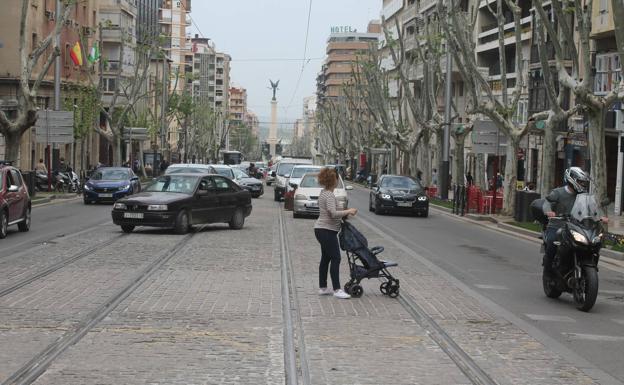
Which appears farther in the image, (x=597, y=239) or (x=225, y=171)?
(x=225, y=171)

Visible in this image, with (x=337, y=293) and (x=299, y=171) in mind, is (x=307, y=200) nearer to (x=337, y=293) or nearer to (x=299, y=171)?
(x=299, y=171)

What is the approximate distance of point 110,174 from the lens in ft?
127

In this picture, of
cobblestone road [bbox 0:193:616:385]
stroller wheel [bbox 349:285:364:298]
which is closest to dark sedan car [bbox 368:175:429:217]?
cobblestone road [bbox 0:193:616:385]

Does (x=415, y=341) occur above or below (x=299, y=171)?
below

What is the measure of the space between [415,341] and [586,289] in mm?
3505

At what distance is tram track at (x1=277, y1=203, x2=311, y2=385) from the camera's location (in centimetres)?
751

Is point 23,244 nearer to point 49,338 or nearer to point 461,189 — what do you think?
point 49,338

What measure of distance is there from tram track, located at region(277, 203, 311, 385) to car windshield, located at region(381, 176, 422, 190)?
2069cm

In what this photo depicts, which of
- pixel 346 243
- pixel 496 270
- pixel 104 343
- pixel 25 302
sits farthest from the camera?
pixel 496 270

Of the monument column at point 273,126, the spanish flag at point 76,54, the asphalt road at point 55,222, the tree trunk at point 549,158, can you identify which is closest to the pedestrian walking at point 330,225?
the asphalt road at point 55,222

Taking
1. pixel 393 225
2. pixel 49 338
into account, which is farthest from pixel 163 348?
pixel 393 225

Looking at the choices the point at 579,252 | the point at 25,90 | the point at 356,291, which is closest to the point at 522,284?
the point at 579,252

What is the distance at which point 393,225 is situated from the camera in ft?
96.6

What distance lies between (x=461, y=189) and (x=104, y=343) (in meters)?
28.9
